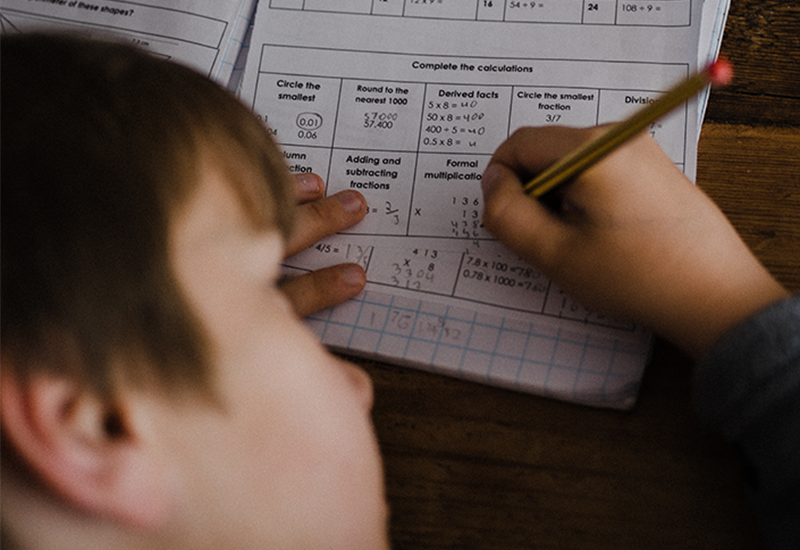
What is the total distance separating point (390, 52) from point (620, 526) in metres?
0.40

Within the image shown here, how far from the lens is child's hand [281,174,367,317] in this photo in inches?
18.1

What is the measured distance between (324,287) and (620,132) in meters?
0.23

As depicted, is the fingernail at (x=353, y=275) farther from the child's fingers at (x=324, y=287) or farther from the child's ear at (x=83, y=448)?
the child's ear at (x=83, y=448)

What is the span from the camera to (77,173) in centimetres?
26

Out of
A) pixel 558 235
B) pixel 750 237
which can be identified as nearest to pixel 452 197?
pixel 558 235

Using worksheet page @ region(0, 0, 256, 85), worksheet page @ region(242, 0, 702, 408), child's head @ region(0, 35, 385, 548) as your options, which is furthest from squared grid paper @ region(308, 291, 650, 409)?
worksheet page @ region(0, 0, 256, 85)

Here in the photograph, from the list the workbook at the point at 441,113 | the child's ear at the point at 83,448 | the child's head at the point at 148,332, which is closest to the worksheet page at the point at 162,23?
the workbook at the point at 441,113

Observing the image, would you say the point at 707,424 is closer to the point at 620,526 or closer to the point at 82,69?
the point at 620,526

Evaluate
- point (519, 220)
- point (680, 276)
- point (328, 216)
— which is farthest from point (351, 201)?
point (680, 276)

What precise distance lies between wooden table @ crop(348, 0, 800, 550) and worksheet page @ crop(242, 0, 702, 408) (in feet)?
0.06

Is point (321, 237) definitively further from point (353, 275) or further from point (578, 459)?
point (578, 459)

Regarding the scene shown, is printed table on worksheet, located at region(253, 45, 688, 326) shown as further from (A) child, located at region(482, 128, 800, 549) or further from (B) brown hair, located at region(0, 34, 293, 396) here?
(B) brown hair, located at region(0, 34, 293, 396)

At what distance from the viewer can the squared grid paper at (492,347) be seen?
16.4 inches

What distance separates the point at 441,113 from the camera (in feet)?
1.65
